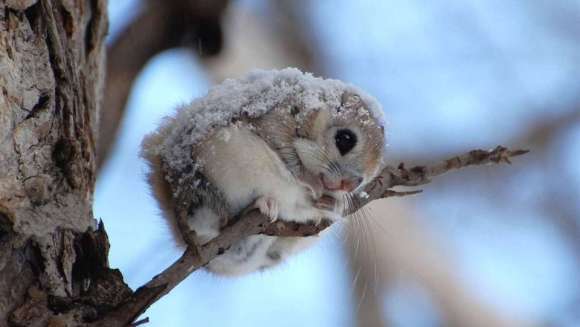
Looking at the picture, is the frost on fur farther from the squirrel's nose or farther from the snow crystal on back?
the squirrel's nose

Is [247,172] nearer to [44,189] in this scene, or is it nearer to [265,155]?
[265,155]

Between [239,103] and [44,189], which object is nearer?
[44,189]

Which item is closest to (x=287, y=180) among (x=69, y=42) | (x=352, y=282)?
(x=69, y=42)

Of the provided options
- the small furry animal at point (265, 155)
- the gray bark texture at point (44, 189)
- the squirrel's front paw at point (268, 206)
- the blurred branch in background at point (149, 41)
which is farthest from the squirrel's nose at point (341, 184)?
the blurred branch in background at point (149, 41)

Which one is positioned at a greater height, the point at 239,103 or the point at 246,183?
the point at 239,103

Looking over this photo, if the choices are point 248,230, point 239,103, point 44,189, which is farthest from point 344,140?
point 44,189
